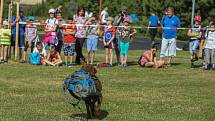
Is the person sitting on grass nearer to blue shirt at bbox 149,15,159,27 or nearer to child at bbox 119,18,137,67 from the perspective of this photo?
child at bbox 119,18,137,67

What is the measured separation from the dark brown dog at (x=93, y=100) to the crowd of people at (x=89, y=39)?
26.0ft

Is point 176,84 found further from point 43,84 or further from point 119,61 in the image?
point 119,61

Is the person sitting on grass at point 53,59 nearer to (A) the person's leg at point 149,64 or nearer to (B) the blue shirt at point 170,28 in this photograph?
(A) the person's leg at point 149,64

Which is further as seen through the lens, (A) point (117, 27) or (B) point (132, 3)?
(B) point (132, 3)

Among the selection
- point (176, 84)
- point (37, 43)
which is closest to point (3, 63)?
point (37, 43)

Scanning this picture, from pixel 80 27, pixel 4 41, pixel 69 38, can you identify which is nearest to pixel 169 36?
pixel 80 27

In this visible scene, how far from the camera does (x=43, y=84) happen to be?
12.8 m

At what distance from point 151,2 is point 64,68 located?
28772 mm

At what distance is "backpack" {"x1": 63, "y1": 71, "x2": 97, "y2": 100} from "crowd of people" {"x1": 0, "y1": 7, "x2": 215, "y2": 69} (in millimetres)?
8424

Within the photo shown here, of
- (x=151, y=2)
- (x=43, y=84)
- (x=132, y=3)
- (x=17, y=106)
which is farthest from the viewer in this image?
(x=132, y=3)

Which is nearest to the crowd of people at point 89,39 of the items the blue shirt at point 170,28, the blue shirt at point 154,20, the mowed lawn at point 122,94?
the blue shirt at point 170,28

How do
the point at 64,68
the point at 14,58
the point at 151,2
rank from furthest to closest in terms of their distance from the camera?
the point at 151,2 → the point at 14,58 → the point at 64,68

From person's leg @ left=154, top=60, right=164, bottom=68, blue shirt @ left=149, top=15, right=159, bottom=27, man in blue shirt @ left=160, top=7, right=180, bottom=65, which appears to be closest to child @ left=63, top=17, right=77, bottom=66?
person's leg @ left=154, top=60, right=164, bottom=68

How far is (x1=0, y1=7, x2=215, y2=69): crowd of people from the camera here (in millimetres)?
16938
